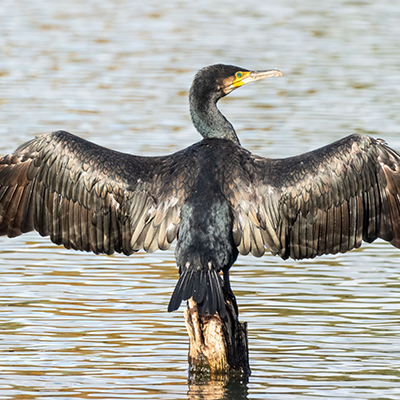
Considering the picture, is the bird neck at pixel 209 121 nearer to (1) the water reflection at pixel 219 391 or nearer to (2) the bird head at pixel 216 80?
(2) the bird head at pixel 216 80

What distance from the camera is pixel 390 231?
8711 millimetres

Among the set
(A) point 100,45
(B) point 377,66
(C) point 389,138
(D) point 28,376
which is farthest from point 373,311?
(A) point 100,45

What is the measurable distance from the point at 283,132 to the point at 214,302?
32.1ft

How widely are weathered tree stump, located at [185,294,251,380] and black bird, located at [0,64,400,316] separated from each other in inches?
10.7

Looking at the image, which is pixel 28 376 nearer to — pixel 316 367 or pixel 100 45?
pixel 316 367

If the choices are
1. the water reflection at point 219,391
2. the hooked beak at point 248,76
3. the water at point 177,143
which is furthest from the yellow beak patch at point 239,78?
the water reflection at point 219,391

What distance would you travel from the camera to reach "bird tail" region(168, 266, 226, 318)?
309 inches

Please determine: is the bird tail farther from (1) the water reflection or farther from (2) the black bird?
(1) the water reflection

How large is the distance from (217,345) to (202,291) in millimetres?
798

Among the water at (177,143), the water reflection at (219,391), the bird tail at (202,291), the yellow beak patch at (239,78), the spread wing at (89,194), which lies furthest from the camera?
the yellow beak patch at (239,78)

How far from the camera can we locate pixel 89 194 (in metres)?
8.80

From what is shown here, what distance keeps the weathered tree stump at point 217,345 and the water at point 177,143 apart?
154 mm

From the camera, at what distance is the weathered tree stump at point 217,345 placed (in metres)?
8.39

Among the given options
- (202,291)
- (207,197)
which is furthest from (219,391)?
(207,197)
